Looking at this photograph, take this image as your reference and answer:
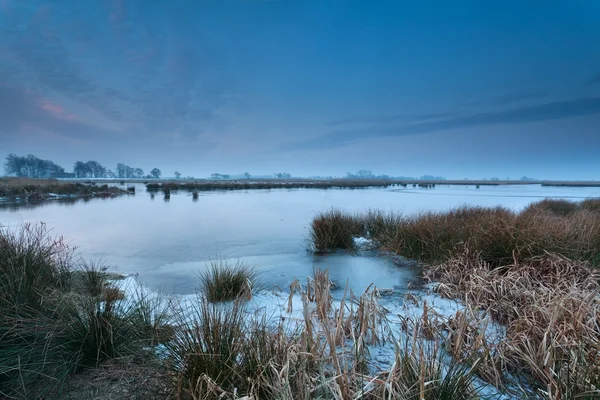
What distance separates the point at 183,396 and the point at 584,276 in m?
5.75

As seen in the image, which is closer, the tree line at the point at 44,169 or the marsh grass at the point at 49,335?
the marsh grass at the point at 49,335

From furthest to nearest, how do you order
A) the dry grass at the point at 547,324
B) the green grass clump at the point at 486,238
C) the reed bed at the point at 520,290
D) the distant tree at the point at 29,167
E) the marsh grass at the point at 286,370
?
1. the distant tree at the point at 29,167
2. the green grass clump at the point at 486,238
3. the reed bed at the point at 520,290
4. the dry grass at the point at 547,324
5. the marsh grass at the point at 286,370

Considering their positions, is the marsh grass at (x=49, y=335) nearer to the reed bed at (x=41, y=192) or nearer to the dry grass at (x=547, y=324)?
the dry grass at (x=547, y=324)

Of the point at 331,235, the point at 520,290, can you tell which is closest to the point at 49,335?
the point at 520,290

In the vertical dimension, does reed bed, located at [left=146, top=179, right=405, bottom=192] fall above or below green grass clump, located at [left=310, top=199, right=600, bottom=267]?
above

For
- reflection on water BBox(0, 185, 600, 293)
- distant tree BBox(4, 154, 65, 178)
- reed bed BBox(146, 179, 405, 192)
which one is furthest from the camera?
distant tree BBox(4, 154, 65, 178)

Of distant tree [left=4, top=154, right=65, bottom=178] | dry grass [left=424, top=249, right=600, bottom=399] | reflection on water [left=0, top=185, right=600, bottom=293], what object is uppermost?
distant tree [left=4, top=154, right=65, bottom=178]

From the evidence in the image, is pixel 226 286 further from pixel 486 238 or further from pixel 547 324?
pixel 486 238

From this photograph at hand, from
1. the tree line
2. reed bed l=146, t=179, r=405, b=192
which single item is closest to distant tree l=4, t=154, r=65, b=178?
the tree line

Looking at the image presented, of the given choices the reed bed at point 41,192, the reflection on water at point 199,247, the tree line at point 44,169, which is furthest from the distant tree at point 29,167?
the reflection on water at point 199,247

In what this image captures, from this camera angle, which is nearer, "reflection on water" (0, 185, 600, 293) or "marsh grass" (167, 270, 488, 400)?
"marsh grass" (167, 270, 488, 400)

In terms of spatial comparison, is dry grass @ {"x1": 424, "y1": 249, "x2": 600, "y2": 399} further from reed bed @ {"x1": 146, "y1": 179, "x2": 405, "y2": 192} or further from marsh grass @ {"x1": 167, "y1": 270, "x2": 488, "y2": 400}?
reed bed @ {"x1": 146, "y1": 179, "x2": 405, "y2": 192}

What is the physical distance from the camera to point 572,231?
598 cm

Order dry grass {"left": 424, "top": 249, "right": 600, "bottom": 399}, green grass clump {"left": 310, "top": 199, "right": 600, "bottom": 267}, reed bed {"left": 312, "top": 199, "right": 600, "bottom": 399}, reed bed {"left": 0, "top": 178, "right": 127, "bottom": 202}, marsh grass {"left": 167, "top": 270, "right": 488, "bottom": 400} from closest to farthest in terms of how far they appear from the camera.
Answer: marsh grass {"left": 167, "top": 270, "right": 488, "bottom": 400}
dry grass {"left": 424, "top": 249, "right": 600, "bottom": 399}
reed bed {"left": 312, "top": 199, "right": 600, "bottom": 399}
green grass clump {"left": 310, "top": 199, "right": 600, "bottom": 267}
reed bed {"left": 0, "top": 178, "right": 127, "bottom": 202}
